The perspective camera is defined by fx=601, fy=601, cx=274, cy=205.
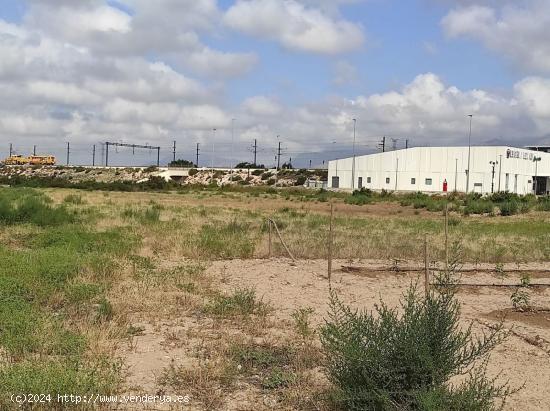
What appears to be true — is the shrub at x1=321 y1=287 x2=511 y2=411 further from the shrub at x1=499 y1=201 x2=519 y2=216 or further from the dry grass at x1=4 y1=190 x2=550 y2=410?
the shrub at x1=499 y1=201 x2=519 y2=216

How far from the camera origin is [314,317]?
35.5 feet

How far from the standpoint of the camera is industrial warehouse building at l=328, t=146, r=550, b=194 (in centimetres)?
8919

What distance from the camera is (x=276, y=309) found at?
37.4 feet

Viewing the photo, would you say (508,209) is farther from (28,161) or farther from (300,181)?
(28,161)

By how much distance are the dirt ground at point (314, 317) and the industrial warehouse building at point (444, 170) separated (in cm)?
7437

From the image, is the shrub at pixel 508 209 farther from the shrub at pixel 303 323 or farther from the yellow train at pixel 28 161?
the yellow train at pixel 28 161

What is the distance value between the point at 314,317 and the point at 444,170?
3352 inches

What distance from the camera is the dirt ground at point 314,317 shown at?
7254 mm

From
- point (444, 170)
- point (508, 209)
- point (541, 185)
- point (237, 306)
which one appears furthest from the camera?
point (541, 185)

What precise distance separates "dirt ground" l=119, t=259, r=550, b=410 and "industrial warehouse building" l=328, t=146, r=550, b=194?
74.4 metres

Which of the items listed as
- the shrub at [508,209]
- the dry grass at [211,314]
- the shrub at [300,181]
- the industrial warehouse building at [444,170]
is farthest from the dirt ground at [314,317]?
the shrub at [300,181]

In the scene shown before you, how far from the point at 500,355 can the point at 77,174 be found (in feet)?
446

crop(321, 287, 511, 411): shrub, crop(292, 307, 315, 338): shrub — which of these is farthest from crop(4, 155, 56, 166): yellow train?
crop(321, 287, 511, 411): shrub

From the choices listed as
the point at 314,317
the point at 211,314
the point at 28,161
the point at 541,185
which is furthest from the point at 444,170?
the point at 28,161
